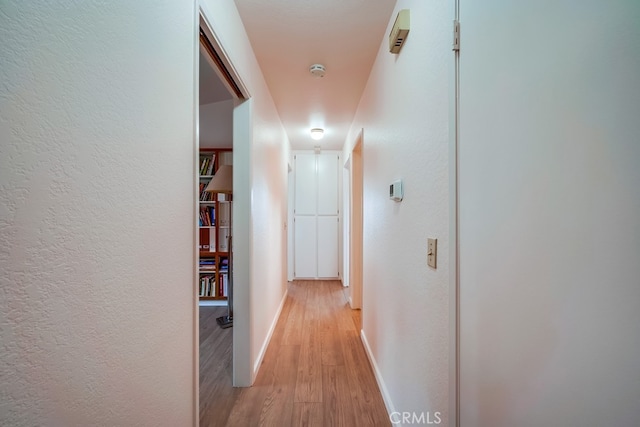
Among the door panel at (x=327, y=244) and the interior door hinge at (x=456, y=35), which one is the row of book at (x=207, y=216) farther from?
the interior door hinge at (x=456, y=35)

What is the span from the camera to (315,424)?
1.54 meters

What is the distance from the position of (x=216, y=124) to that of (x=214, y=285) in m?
2.17

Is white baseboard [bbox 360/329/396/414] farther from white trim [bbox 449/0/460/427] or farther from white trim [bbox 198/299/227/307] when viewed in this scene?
white trim [bbox 198/299/227/307]

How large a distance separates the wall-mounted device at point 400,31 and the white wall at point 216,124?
64.6 inches

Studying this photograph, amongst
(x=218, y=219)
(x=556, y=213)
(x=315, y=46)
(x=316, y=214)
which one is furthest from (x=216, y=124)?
(x=556, y=213)

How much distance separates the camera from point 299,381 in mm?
1938

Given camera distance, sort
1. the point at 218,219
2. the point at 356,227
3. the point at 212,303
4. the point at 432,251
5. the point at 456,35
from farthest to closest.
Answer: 1. the point at 212,303
2. the point at 218,219
3. the point at 356,227
4. the point at 432,251
5. the point at 456,35

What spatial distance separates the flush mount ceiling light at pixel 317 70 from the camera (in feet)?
6.91

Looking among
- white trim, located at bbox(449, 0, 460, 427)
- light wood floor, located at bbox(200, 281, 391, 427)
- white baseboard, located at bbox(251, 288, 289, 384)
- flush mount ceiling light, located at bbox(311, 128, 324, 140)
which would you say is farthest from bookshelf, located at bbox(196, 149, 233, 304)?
white trim, located at bbox(449, 0, 460, 427)

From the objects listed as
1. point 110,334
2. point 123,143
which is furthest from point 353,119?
point 110,334

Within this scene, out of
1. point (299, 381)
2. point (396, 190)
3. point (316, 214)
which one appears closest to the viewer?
point (396, 190)

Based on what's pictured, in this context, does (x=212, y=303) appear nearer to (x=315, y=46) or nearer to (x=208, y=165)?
(x=208, y=165)

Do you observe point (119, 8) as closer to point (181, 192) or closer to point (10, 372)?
point (181, 192)

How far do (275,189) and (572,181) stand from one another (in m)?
2.68
